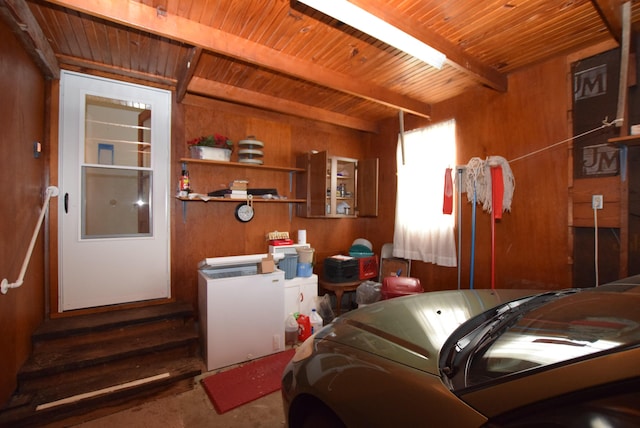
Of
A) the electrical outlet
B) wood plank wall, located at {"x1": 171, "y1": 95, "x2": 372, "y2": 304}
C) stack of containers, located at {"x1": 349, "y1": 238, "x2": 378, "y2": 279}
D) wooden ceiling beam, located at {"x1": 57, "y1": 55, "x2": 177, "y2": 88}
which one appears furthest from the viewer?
stack of containers, located at {"x1": 349, "y1": 238, "x2": 378, "y2": 279}

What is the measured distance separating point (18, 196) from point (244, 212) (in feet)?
6.00

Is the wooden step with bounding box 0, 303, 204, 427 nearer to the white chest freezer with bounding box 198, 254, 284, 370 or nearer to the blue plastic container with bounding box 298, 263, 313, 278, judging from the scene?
the white chest freezer with bounding box 198, 254, 284, 370

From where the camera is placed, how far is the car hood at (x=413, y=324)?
0.95m

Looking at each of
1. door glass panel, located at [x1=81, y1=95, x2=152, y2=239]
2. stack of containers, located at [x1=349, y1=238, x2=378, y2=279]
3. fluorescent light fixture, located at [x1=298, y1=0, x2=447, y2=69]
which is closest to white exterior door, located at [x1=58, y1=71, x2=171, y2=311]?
door glass panel, located at [x1=81, y1=95, x2=152, y2=239]

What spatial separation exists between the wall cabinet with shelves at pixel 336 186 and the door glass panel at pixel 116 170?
1697 mm

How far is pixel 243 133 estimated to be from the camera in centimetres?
339

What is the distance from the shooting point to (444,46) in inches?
84.3

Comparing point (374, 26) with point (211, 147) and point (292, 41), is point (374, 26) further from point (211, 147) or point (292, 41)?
point (211, 147)

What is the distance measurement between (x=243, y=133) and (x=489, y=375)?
3262mm

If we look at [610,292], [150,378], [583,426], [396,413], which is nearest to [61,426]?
[150,378]

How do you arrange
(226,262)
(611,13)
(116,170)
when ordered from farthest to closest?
(226,262) < (116,170) < (611,13)

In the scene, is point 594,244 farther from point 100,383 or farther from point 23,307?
point 23,307

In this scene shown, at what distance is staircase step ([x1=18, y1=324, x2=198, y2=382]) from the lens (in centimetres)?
201

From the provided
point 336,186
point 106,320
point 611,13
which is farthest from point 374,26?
point 106,320
